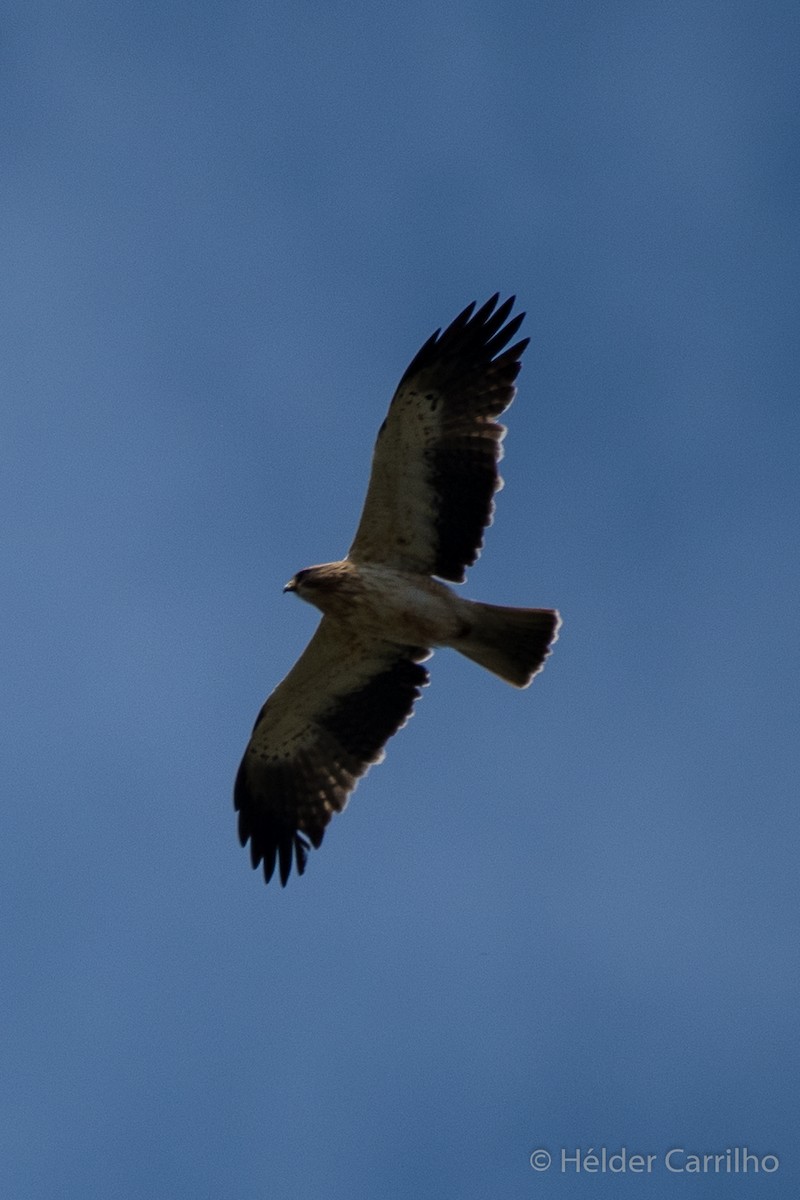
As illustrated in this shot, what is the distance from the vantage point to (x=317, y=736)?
1060 centimetres

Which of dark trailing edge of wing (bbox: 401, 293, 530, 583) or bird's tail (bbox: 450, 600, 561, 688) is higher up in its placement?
dark trailing edge of wing (bbox: 401, 293, 530, 583)

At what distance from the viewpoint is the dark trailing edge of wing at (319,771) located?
407 inches

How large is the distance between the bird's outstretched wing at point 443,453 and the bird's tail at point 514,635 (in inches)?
13.0

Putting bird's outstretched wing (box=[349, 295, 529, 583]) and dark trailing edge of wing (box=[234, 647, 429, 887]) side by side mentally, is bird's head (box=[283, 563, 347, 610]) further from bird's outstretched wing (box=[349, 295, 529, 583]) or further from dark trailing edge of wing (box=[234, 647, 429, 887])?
dark trailing edge of wing (box=[234, 647, 429, 887])

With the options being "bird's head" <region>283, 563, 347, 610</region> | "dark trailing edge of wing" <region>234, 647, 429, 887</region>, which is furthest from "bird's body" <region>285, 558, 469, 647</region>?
"dark trailing edge of wing" <region>234, 647, 429, 887</region>

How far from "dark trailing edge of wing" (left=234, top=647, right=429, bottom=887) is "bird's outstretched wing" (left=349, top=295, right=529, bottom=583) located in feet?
2.73

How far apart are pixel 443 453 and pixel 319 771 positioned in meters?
2.43

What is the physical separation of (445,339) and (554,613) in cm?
190

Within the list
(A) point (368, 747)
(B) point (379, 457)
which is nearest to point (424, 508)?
(B) point (379, 457)

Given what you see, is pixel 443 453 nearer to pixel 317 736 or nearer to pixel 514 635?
pixel 514 635

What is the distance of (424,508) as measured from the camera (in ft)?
32.0

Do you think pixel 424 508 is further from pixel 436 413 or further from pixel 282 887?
pixel 282 887

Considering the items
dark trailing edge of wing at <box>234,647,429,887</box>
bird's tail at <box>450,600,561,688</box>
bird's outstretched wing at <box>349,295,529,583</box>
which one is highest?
bird's outstretched wing at <box>349,295,529,583</box>

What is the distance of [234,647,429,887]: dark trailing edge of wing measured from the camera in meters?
10.3
